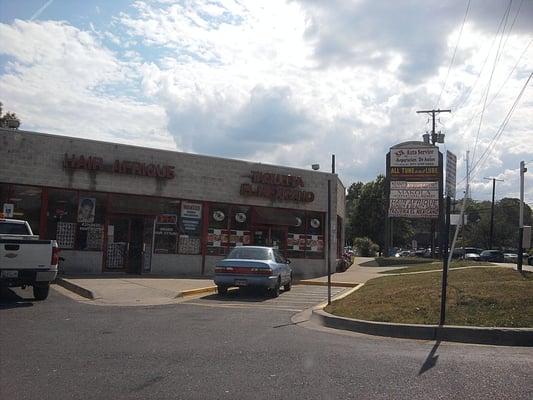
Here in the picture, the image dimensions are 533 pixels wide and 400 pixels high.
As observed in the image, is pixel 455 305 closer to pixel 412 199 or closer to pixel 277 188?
pixel 277 188

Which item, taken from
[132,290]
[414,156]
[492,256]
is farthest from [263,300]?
[492,256]

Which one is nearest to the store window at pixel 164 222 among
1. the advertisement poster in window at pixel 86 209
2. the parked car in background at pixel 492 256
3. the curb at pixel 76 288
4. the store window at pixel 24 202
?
the advertisement poster in window at pixel 86 209

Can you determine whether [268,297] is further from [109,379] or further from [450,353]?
[109,379]

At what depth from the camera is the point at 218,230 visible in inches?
1001

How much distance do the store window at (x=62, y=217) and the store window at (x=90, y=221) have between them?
184 mm

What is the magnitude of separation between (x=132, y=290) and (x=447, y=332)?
9.56 meters

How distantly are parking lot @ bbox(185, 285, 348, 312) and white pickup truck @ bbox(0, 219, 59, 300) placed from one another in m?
3.39

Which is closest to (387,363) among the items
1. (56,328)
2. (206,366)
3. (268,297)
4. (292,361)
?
(292,361)

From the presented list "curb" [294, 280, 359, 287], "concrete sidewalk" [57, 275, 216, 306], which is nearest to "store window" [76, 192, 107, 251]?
"concrete sidewalk" [57, 275, 216, 306]

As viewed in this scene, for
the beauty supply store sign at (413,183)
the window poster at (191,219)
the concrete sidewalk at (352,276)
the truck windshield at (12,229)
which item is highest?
the beauty supply store sign at (413,183)

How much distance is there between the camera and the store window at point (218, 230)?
992 inches

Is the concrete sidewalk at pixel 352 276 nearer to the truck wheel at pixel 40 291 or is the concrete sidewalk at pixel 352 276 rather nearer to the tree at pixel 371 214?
the truck wheel at pixel 40 291

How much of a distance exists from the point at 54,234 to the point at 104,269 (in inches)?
90.9

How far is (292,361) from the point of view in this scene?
761 centimetres
